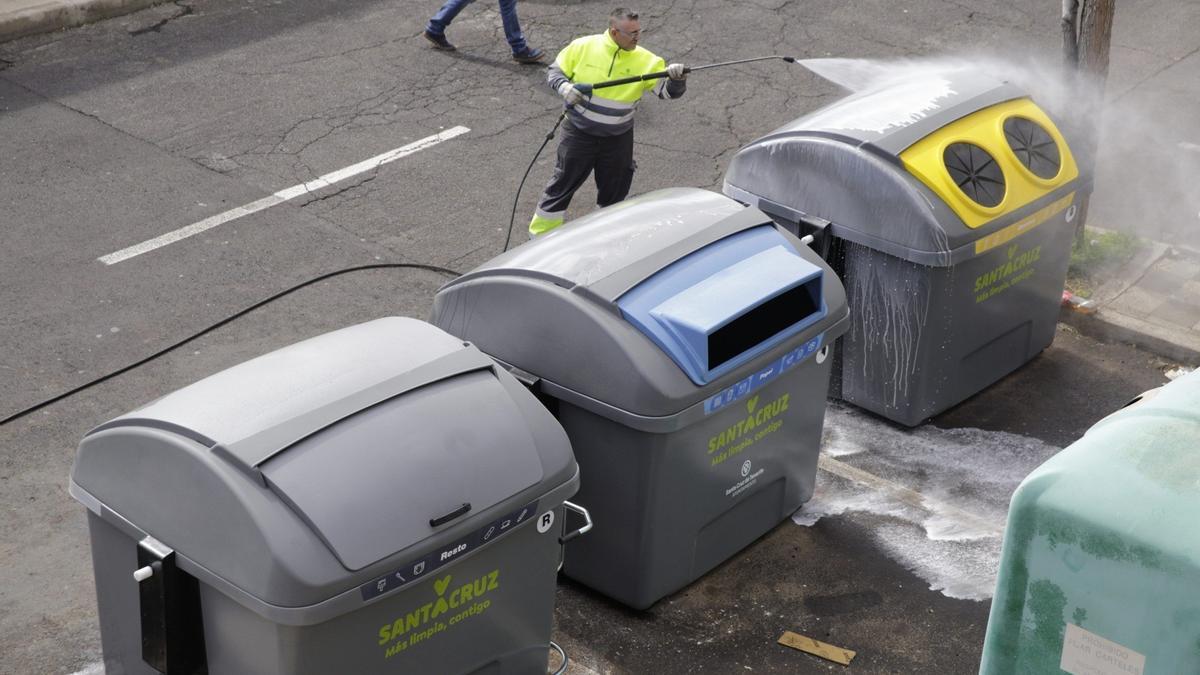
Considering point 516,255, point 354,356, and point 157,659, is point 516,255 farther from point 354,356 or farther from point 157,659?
point 157,659

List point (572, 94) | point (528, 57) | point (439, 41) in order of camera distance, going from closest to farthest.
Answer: point (572, 94) < point (528, 57) < point (439, 41)

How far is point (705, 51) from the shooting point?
443 inches

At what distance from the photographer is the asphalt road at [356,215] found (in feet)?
17.8

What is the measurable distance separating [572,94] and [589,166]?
56cm

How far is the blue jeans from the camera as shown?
10898 mm

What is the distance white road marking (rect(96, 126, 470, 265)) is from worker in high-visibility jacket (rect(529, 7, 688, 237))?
5.62 feet

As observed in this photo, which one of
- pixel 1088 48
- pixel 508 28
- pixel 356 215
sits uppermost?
pixel 1088 48

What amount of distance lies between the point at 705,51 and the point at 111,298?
5.45 m

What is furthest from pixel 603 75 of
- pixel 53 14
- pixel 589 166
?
pixel 53 14

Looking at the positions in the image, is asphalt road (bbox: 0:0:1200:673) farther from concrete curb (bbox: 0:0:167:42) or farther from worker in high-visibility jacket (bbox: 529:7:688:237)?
worker in high-visibility jacket (bbox: 529:7:688:237)

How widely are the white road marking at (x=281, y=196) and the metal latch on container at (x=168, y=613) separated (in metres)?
4.34

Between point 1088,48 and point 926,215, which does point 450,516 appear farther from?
point 1088,48

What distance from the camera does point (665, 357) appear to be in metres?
4.92

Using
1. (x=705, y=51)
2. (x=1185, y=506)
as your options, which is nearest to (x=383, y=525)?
(x=1185, y=506)
